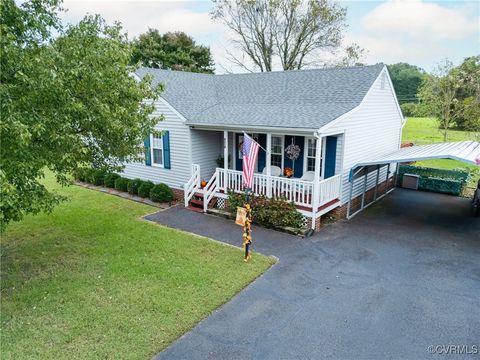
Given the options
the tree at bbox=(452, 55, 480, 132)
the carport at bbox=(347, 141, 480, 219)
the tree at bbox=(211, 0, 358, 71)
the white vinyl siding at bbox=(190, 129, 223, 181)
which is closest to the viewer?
the carport at bbox=(347, 141, 480, 219)

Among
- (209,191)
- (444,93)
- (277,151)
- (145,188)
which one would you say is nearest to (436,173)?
(277,151)

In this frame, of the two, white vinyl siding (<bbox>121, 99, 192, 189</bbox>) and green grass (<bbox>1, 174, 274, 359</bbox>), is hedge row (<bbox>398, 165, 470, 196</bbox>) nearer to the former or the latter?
white vinyl siding (<bbox>121, 99, 192, 189</bbox>)

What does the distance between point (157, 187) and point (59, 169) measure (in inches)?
267

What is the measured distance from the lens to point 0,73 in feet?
16.3

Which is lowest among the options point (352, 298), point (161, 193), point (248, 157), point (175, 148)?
point (352, 298)

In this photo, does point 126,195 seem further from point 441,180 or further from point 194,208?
point 441,180

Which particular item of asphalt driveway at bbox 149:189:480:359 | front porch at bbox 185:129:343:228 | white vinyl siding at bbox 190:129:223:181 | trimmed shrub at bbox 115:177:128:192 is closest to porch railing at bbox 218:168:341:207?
front porch at bbox 185:129:343:228

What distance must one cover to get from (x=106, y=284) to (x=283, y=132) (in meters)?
6.56

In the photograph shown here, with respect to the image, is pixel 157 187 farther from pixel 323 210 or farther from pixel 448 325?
pixel 448 325

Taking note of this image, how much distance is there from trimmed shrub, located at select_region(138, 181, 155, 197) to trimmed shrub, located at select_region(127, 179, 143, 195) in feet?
1.11

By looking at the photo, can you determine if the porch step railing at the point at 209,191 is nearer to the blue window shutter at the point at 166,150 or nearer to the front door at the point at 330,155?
the blue window shutter at the point at 166,150

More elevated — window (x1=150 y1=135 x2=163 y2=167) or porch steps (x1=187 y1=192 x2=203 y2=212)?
window (x1=150 y1=135 x2=163 y2=167)

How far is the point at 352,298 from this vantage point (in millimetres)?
6621

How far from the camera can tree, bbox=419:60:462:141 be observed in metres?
21.6
